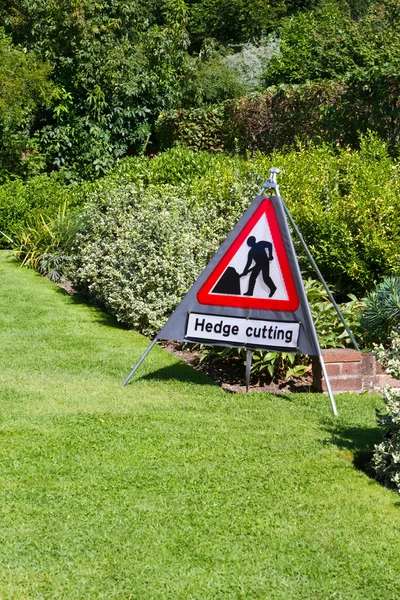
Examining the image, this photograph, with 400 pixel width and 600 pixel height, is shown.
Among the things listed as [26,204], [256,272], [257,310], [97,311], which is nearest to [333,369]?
[257,310]

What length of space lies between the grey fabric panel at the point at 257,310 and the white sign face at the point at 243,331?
0.10 feet

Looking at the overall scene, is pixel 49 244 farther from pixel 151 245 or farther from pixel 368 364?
pixel 368 364

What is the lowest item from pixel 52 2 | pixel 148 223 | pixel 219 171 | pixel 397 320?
pixel 397 320

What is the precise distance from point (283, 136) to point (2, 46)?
540 cm

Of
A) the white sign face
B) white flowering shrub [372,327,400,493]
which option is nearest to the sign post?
the white sign face

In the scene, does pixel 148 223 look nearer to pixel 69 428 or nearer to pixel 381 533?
pixel 69 428

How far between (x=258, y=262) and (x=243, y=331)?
506 millimetres

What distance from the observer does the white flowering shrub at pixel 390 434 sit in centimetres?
451

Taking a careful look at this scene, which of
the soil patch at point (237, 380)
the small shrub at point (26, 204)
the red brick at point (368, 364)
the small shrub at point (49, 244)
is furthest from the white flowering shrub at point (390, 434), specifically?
the small shrub at point (26, 204)

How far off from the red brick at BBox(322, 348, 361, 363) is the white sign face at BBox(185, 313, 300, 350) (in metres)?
0.40

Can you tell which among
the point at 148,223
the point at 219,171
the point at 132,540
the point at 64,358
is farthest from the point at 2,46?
the point at 132,540

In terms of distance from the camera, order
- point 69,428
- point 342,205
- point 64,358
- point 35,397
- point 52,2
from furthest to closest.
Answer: point 52,2 → point 342,205 → point 64,358 → point 35,397 → point 69,428

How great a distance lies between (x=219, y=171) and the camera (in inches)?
399

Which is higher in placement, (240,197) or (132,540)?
(240,197)
